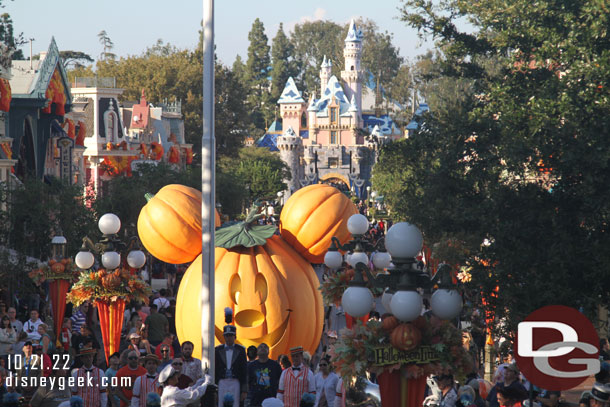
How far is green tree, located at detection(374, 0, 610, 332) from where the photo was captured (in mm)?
10414

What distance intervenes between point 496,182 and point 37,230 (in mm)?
14337

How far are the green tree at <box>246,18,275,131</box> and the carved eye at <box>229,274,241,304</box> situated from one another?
110 meters

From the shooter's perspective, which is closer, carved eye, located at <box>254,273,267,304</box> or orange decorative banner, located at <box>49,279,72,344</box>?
carved eye, located at <box>254,273,267,304</box>

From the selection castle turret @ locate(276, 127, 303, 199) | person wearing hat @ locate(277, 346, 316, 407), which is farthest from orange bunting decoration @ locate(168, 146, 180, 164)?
castle turret @ locate(276, 127, 303, 199)

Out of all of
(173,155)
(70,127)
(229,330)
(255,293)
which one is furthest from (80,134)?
(229,330)

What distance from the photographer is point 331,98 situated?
375 feet

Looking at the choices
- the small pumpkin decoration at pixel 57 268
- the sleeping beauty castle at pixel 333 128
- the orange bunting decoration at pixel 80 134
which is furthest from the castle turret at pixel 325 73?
the small pumpkin decoration at pixel 57 268

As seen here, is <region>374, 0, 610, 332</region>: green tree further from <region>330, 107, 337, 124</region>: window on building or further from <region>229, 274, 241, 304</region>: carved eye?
<region>330, 107, 337, 124</region>: window on building

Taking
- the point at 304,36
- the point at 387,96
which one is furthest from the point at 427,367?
the point at 304,36

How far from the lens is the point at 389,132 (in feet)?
364

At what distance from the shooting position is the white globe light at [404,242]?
27.1 ft

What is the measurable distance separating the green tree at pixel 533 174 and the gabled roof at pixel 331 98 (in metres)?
101

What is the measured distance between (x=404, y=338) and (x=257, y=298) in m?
4.38

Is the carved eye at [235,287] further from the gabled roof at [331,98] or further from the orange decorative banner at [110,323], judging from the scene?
the gabled roof at [331,98]
